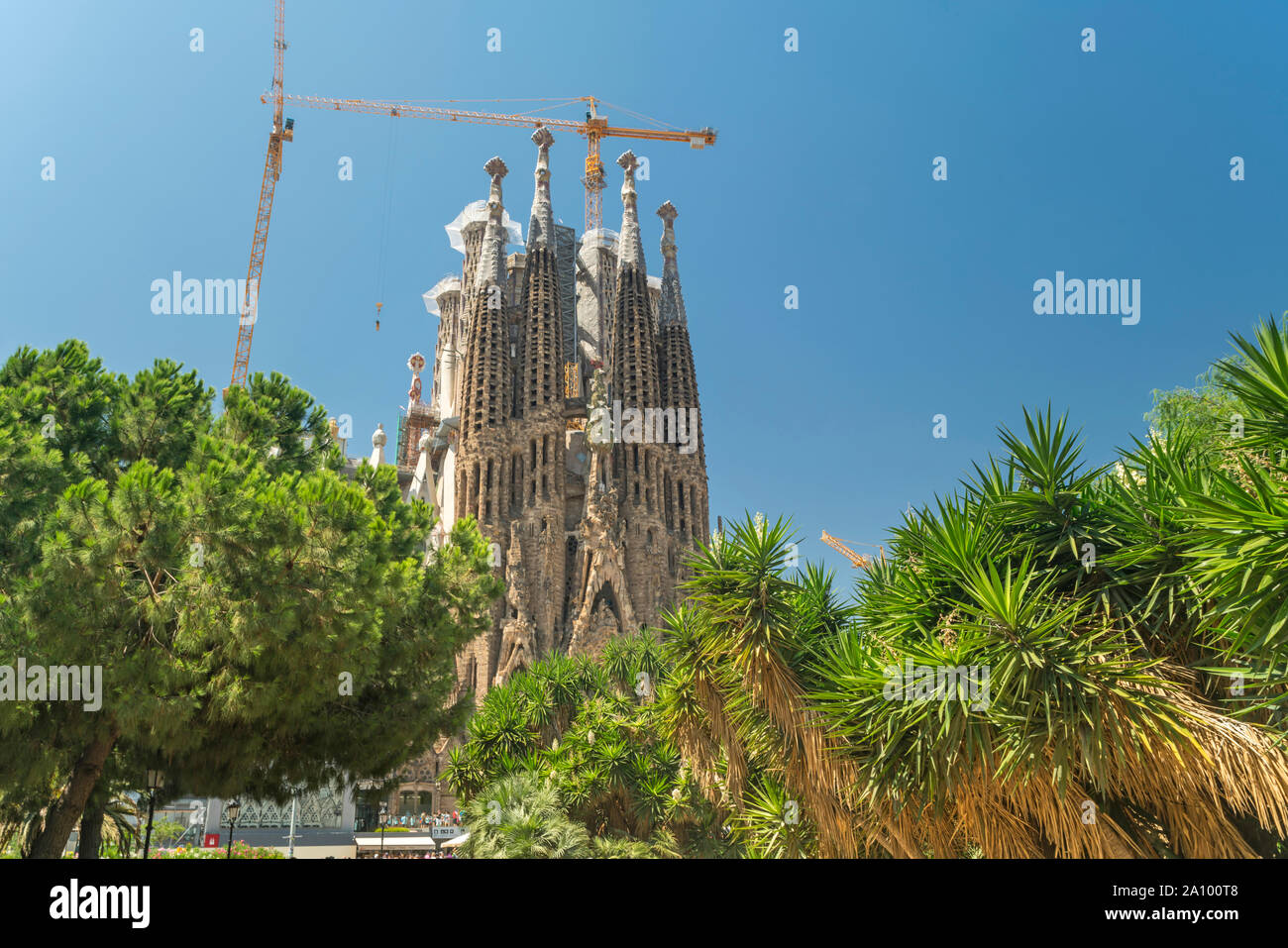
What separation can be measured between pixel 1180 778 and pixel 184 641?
12.4m

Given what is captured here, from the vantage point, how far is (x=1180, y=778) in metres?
8.69

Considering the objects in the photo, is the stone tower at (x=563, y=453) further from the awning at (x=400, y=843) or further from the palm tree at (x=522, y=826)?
the palm tree at (x=522, y=826)

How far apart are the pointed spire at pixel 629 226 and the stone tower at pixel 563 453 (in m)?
0.11

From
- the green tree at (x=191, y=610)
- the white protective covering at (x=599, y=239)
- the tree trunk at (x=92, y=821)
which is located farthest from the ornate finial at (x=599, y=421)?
the tree trunk at (x=92, y=821)

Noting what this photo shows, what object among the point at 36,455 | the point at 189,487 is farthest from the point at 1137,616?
the point at 36,455

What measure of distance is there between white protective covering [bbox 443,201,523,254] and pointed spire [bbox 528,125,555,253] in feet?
43.3

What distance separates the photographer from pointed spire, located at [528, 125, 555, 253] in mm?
62250

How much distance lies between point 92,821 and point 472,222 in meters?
68.3

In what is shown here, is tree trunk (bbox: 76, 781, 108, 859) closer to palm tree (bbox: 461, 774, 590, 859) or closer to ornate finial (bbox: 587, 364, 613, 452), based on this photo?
palm tree (bbox: 461, 774, 590, 859)

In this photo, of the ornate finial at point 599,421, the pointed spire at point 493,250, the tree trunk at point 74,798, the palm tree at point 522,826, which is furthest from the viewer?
the pointed spire at point 493,250

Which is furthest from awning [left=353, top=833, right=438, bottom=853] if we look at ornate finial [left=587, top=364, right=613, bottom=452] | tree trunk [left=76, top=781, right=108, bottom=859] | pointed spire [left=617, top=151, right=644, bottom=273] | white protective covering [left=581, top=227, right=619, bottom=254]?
white protective covering [left=581, top=227, right=619, bottom=254]

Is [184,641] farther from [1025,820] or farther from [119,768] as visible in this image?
[1025,820]

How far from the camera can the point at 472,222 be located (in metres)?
77.4

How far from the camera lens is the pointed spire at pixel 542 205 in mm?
62250
